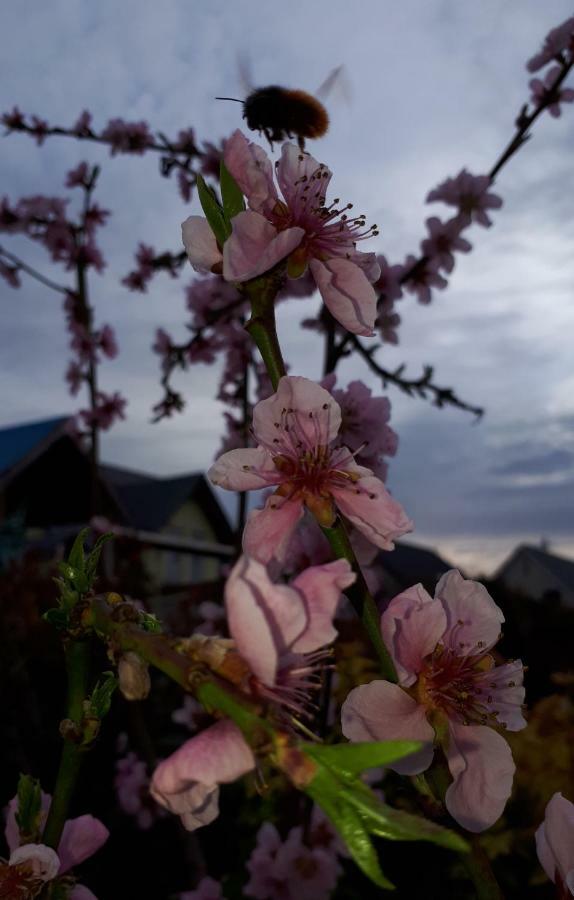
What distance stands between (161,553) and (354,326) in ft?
69.1

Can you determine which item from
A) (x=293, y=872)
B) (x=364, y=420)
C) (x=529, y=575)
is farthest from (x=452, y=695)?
(x=529, y=575)

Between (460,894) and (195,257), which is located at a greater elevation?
(195,257)

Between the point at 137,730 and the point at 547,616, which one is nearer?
the point at 137,730

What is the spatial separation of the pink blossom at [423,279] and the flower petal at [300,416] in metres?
2.76

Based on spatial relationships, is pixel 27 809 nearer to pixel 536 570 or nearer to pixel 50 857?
pixel 50 857

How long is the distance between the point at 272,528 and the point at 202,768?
0.43 m

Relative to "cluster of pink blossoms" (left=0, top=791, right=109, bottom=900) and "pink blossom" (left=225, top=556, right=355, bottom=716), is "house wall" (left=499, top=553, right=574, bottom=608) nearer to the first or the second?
"cluster of pink blossoms" (left=0, top=791, right=109, bottom=900)

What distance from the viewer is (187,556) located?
78.8 feet

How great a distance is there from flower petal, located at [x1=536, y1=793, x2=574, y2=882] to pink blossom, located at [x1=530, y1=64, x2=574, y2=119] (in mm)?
3382

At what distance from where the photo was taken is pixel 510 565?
31156 millimetres

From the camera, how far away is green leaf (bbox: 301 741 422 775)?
0.58 meters

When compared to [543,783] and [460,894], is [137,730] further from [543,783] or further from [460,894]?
[543,783]

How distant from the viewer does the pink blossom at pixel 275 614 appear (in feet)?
2.17

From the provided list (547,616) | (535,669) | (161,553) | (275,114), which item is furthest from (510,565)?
(275,114)
